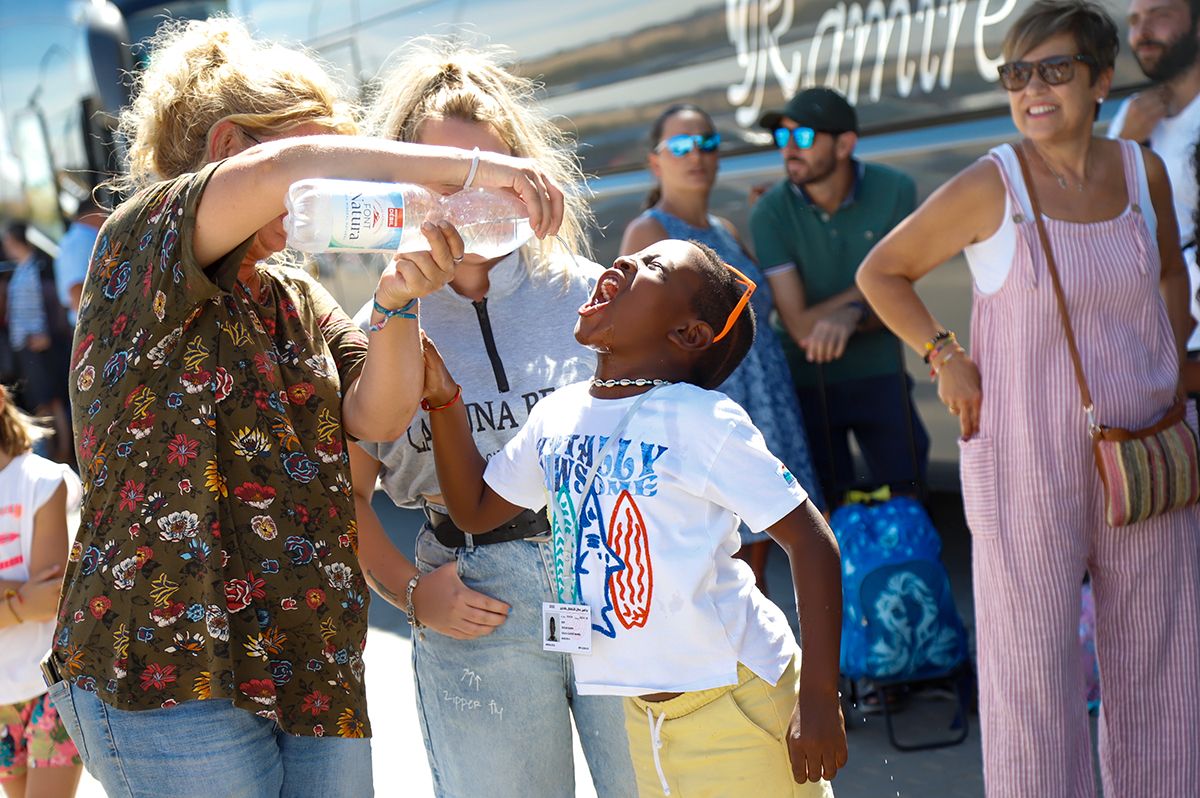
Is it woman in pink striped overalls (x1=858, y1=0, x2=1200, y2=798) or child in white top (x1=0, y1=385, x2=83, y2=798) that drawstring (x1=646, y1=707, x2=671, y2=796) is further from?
child in white top (x1=0, y1=385, x2=83, y2=798)

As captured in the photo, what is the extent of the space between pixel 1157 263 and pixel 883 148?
1.97 m

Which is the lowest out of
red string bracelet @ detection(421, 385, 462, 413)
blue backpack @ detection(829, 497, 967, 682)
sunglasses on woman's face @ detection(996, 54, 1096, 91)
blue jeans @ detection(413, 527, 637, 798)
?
blue backpack @ detection(829, 497, 967, 682)

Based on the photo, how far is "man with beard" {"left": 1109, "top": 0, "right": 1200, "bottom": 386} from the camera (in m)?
3.83

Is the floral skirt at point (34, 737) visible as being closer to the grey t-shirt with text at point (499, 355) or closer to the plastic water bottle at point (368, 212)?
the grey t-shirt with text at point (499, 355)

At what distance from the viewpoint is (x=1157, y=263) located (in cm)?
302

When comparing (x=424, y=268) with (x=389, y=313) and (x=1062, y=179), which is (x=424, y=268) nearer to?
(x=389, y=313)

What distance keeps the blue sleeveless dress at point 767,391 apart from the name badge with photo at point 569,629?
2355 millimetres

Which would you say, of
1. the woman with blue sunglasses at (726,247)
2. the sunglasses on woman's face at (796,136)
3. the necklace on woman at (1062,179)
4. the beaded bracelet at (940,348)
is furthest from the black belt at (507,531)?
the sunglasses on woman's face at (796,136)

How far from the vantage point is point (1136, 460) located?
2900 mm

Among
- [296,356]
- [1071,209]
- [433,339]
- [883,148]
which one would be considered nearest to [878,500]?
[883,148]

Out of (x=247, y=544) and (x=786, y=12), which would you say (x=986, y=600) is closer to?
(x=247, y=544)

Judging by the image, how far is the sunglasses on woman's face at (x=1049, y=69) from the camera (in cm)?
303

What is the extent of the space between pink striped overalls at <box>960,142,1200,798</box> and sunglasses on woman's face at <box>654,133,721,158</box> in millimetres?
1913

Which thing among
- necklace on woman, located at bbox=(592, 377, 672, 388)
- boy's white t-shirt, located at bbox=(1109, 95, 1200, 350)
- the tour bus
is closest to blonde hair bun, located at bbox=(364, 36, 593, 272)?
necklace on woman, located at bbox=(592, 377, 672, 388)
